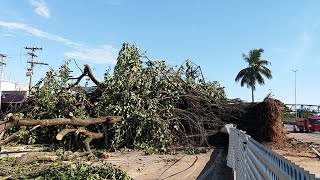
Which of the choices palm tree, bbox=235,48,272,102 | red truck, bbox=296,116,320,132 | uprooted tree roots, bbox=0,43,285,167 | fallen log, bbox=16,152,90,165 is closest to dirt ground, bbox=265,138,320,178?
uprooted tree roots, bbox=0,43,285,167

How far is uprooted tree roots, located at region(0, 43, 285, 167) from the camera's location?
1305 centimetres

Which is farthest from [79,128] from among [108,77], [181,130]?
[181,130]

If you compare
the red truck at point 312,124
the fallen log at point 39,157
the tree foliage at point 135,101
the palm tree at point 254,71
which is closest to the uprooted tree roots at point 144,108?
the tree foliage at point 135,101

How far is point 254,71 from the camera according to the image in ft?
187

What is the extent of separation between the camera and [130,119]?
516 inches

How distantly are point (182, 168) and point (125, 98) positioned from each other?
4.50 m

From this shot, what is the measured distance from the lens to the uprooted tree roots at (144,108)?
514 inches

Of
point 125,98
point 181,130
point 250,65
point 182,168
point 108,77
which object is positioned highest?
point 250,65

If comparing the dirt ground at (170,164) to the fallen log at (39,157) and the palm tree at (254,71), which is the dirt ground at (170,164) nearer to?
the fallen log at (39,157)

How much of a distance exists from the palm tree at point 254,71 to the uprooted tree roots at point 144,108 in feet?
143

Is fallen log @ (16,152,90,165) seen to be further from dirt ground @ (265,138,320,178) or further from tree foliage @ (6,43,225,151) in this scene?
dirt ground @ (265,138,320,178)

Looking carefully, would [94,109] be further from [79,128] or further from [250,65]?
[250,65]

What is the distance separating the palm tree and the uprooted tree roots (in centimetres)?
4357

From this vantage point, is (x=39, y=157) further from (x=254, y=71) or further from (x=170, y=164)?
(x=254, y=71)
